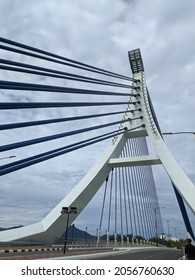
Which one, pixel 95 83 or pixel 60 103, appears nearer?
pixel 60 103

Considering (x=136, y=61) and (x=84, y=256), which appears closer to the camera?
(x=84, y=256)

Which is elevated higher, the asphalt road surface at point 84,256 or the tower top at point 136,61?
the tower top at point 136,61

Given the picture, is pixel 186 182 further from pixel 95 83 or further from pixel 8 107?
pixel 8 107

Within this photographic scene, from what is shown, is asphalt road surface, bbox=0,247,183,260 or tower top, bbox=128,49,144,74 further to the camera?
tower top, bbox=128,49,144,74

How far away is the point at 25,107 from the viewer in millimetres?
10266

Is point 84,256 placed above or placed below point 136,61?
below

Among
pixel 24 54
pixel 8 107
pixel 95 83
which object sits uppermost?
pixel 95 83

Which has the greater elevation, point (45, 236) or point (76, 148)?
point (76, 148)

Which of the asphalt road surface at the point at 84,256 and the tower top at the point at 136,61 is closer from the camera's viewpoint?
the asphalt road surface at the point at 84,256

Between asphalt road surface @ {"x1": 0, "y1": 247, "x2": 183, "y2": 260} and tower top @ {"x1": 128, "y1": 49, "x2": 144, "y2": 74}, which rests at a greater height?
tower top @ {"x1": 128, "y1": 49, "x2": 144, "y2": 74}

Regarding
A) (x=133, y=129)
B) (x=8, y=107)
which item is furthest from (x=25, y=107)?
(x=133, y=129)

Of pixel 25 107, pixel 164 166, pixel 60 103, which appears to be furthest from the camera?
pixel 164 166

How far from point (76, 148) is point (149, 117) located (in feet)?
38.6
